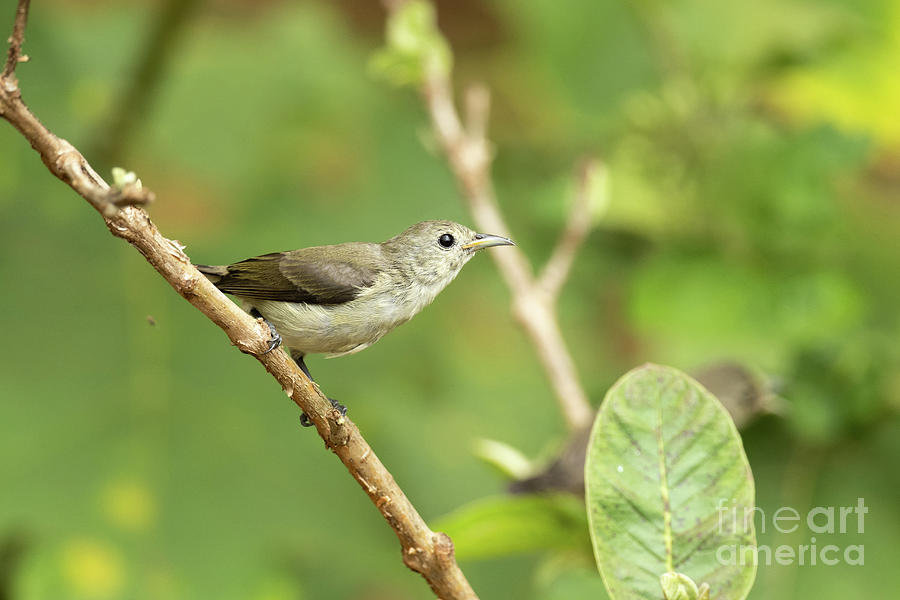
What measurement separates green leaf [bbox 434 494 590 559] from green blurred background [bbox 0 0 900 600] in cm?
13

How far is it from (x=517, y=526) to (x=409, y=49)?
1441mm

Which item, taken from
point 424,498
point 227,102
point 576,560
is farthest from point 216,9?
point 576,560

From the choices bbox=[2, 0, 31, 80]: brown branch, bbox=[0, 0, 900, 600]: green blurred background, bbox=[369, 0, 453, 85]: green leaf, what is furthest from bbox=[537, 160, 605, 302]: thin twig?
bbox=[2, 0, 31, 80]: brown branch

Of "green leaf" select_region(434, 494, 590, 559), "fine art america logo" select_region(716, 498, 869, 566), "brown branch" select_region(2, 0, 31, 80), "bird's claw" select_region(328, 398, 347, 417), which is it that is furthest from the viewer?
"fine art america logo" select_region(716, 498, 869, 566)

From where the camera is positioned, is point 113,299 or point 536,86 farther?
point 536,86

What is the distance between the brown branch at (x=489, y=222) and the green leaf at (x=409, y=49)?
0.10 metres

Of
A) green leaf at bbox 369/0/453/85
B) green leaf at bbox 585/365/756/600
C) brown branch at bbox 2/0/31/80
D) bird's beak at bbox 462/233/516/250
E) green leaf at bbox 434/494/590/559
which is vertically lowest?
green leaf at bbox 585/365/756/600

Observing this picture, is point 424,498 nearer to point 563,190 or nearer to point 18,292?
point 563,190

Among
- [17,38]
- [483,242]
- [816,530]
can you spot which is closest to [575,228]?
[816,530]

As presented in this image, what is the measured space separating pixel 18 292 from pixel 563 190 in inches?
74.7

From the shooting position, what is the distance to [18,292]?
10.8ft

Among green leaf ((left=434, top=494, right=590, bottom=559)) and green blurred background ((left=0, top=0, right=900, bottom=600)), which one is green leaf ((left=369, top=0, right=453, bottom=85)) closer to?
green blurred background ((left=0, top=0, right=900, bottom=600))

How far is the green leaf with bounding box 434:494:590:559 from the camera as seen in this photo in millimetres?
2102

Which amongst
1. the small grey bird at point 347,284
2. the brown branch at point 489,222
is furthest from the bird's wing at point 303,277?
the brown branch at point 489,222
